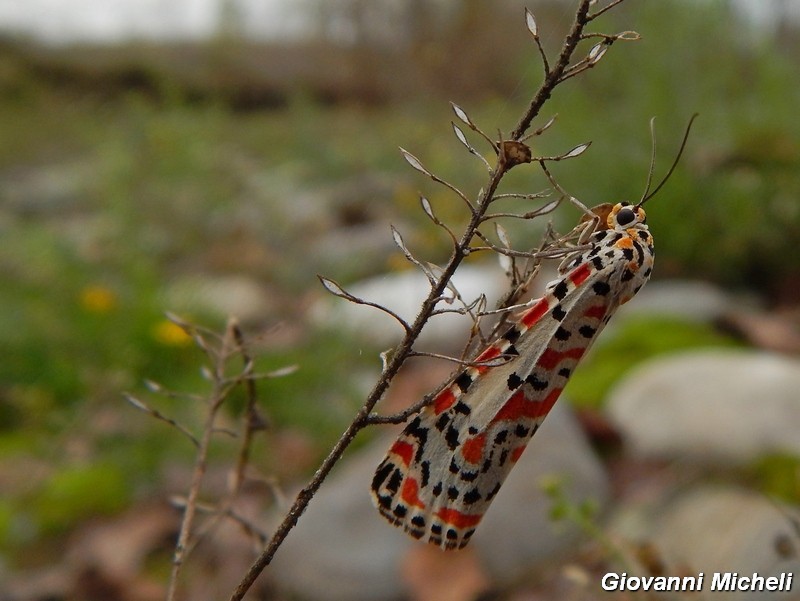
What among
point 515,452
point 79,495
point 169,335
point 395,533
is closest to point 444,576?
point 395,533

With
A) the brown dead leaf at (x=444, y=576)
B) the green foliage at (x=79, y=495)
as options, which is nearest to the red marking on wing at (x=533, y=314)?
the brown dead leaf at (x=444, y=576)

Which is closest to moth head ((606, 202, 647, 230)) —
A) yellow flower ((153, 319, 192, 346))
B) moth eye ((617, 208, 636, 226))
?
moth eye ((617, 208, 636, 226))

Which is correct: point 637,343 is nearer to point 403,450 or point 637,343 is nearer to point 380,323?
point 380,323

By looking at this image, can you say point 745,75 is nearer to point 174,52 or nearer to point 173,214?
point 173,214

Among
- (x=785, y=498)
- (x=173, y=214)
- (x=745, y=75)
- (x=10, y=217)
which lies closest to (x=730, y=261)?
(x=745, y=75)

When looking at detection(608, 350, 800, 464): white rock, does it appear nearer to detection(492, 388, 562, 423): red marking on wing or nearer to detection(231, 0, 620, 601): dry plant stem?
detection(492, 388, 562, 423): red marking on wing

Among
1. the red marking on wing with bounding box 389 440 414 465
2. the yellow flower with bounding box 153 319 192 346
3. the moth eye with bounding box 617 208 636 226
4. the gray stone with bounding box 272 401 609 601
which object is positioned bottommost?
the red marking on wing with bounding box 389 440 414 465
